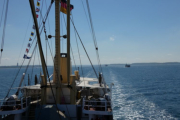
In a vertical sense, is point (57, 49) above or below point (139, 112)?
above

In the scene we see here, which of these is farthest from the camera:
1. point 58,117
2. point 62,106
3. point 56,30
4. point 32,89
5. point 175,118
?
point 175,118

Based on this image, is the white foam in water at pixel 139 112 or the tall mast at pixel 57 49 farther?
the white foam in water at pixel 139 112

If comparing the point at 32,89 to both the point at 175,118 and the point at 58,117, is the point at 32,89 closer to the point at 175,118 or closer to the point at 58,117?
the point at 58,117

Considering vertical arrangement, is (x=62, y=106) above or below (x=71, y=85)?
below

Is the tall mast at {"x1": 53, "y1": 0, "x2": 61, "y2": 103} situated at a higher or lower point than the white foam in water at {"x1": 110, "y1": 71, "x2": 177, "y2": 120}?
higher

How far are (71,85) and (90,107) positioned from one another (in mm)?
2950

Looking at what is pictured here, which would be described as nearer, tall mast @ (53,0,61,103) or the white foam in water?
tall mast @ (53,0,61,103)

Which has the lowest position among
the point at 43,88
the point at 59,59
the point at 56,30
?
the point at 43,88

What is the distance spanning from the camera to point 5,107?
532 inches

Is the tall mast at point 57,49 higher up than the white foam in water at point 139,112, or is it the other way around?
the tall mast at point 57,49

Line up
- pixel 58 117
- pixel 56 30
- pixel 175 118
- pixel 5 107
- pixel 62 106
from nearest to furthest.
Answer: pixel 58 117
pixel 5 107
pixel 62 106
pixel 56 30
pixel 175 118

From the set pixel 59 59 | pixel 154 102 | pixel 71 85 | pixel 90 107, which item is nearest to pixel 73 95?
pixel 71 85

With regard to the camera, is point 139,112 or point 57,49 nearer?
point 57,49

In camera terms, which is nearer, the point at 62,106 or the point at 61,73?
the point at 62,106
